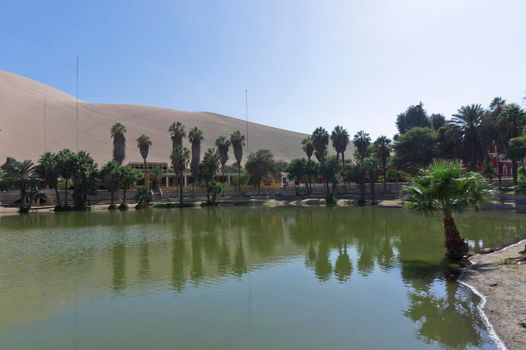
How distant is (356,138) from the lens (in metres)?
89.2

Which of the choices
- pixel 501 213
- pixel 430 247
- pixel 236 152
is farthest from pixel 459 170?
pixel 236 152

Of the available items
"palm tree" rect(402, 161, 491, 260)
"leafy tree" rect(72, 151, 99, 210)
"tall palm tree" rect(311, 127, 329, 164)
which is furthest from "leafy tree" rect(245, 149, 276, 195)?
"palm tree" rect(402, 161, 491, 260)

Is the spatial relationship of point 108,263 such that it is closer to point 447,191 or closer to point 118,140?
point 447,191

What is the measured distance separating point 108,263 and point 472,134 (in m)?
59.3

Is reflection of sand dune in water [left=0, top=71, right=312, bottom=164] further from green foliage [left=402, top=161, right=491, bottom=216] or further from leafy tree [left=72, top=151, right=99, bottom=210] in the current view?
green foliage [left=402, top=161, right=491, bottom=216]

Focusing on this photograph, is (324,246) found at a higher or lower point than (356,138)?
lower

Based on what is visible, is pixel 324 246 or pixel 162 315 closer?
pixel 162 315

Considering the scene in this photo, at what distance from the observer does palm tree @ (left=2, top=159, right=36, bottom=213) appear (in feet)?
222

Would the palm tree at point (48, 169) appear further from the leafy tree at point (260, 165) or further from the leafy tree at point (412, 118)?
the leafy tree at point (412, 118)

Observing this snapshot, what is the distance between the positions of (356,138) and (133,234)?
201ft

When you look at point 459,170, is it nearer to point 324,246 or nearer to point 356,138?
point 324,246

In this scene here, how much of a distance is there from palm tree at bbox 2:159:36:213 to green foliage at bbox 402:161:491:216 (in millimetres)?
63939

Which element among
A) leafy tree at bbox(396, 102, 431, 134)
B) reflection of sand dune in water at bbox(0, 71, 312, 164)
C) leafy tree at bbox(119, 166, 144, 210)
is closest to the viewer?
leafy tree at bbox(119, 166, 144, 210)

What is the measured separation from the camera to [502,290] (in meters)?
15.4
